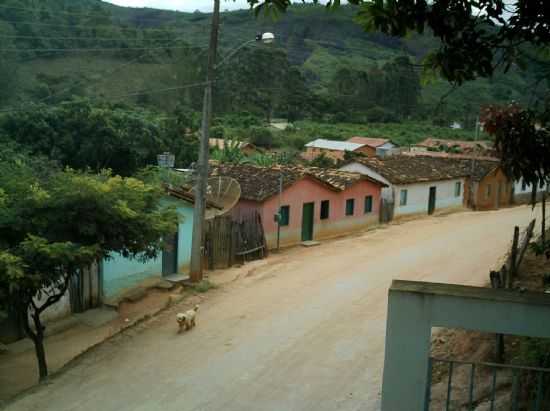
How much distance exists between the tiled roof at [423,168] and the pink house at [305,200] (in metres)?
3.37

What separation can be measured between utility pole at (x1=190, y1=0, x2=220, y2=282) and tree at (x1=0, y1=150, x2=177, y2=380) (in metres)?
4.68

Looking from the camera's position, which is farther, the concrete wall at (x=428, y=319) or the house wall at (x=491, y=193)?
the house wall at (x=491, y=193)

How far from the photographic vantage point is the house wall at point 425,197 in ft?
107

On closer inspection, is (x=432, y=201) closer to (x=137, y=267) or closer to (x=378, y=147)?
(x=137, y=267)

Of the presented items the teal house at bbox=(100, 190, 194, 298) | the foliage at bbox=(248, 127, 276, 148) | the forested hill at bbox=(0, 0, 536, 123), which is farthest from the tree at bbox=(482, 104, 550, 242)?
the forested hill at bbox=(0, 0, 536, 123)

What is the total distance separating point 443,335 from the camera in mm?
11602

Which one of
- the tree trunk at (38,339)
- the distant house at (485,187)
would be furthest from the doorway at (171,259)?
the distant house at (485,187)

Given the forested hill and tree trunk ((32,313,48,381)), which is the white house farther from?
the forested hill

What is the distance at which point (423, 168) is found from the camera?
35906 mm

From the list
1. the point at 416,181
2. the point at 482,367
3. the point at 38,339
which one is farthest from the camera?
the point at 416,181

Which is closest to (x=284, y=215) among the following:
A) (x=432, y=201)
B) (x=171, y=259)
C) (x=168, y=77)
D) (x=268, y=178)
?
(x=268, y=178)

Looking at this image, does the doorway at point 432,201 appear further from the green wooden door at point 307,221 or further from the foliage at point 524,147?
the foliage at point 524,147

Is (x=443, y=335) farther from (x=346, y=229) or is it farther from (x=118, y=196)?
(x=346, y=229)

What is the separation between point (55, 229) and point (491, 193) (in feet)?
113
